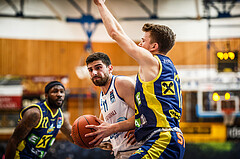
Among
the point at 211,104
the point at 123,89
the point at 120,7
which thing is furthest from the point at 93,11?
the point at 123,89

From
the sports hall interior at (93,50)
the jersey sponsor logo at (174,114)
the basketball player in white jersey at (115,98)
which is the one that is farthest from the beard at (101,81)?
the sports hall interior at (93,50)

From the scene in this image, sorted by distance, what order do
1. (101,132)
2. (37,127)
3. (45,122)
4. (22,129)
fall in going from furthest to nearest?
(45,122)
(37,127)
(22,129)
(101,132)

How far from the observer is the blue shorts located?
249cm

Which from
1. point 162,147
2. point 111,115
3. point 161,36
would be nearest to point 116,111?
point 111,115

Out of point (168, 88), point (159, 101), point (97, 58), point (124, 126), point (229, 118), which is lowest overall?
point (229, 118)

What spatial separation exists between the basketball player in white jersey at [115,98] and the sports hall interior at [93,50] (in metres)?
8.41

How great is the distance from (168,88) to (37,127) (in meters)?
2.36

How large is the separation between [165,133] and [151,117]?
183mm

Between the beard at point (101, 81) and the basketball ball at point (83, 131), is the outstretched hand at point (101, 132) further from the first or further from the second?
the beard at point (101, 81)

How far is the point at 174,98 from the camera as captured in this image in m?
2.65

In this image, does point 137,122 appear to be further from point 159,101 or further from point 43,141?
point 43,141

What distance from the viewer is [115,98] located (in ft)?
10.6

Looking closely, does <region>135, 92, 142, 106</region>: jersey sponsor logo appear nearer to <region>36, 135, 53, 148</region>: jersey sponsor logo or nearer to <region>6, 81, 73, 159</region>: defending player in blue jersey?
<region>6, 81, 73, 159</region>: defending player in blue jersey

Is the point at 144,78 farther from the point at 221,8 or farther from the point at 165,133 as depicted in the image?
the point at 221,8
